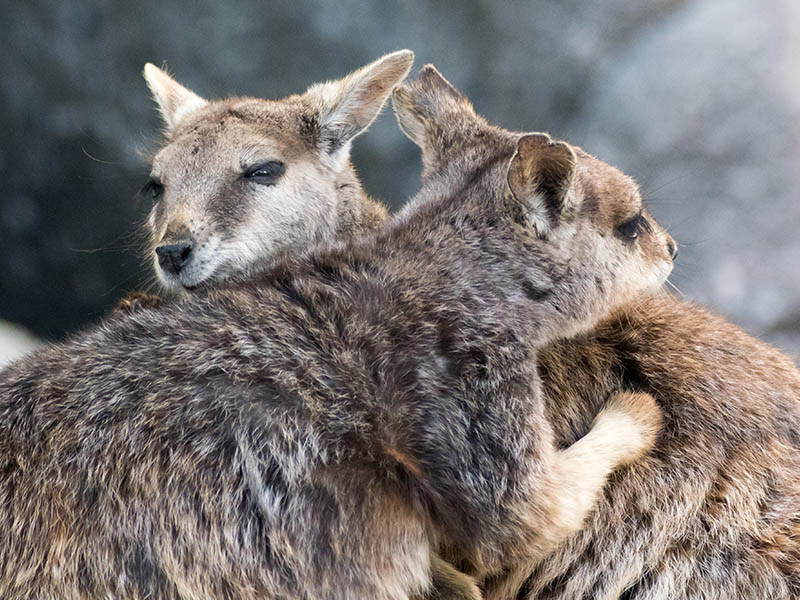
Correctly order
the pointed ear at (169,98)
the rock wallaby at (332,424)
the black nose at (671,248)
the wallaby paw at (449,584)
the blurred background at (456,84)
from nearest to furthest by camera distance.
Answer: the rock wallaby at (332,424)
the wallaby paw at (449,584)
the black nose at (671,248)
the pointed ear at (169,98)
the blurred background at (456,84)

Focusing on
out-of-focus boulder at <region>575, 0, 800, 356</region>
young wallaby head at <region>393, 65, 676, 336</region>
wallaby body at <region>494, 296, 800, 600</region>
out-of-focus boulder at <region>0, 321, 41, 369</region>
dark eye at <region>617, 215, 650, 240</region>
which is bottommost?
out-of-focus boulder at <region>0, 321, 41, 369</region>

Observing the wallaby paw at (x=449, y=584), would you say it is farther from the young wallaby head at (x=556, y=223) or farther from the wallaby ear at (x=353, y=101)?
the wallaby ear at (x=353, y=101)

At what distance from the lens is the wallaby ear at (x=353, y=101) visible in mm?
3582

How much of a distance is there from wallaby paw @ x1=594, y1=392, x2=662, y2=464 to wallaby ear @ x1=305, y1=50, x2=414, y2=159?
5.19 ft

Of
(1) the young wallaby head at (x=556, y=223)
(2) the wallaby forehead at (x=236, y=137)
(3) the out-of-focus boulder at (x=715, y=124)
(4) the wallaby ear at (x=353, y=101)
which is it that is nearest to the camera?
(1) the young wallaby head at (x=556, y=223)

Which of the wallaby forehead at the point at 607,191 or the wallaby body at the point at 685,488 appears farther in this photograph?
the wallaby forehead at the point at 607,191

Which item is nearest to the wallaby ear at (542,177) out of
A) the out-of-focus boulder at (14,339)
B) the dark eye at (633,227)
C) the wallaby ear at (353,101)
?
the dark eye at (633,227)

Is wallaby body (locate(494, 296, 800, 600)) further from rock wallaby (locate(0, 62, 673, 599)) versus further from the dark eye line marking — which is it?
the dark eye line marking

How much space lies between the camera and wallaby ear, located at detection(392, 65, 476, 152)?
326cm

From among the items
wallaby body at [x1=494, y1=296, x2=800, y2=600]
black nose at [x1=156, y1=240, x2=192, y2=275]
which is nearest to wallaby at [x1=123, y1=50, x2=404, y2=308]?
black nose at [x1=156, y1=240, x2=192, y2=275]

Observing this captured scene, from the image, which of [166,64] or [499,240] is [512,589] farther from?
[166,64]

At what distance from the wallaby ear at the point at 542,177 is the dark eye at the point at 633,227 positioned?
27 cm

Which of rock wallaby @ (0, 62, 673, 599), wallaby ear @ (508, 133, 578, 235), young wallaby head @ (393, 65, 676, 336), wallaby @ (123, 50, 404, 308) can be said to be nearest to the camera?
rock wallaby @ (0, 62, 673, 599)

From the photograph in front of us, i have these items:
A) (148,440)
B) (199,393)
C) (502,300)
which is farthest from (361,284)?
(148,440)
